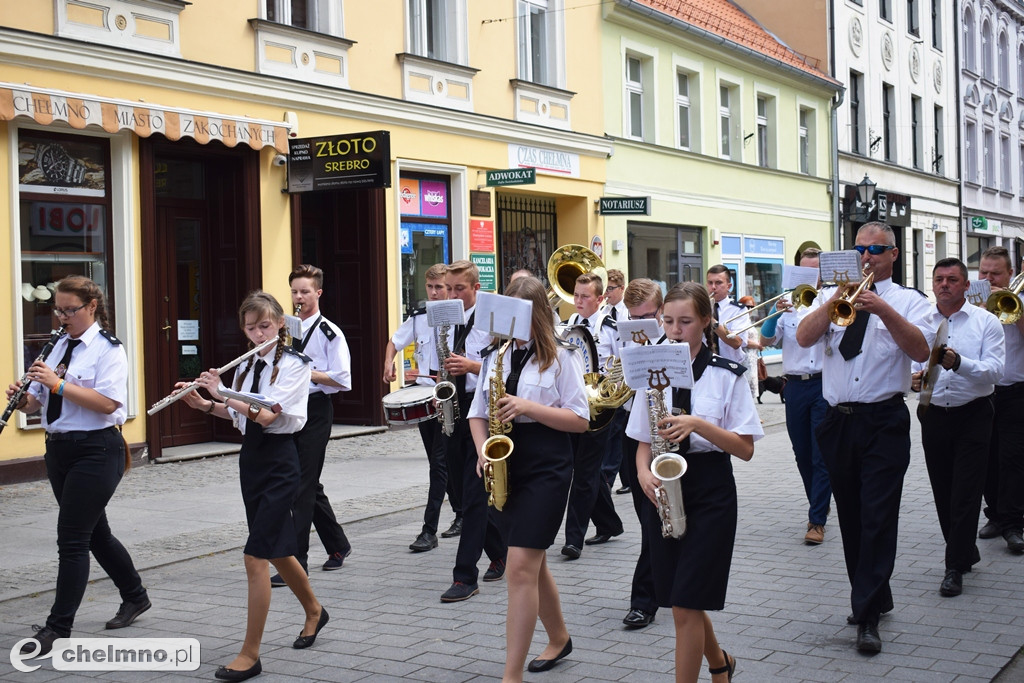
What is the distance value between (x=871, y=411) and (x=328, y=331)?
11.1 feet

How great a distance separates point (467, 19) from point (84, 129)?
6.70 metres

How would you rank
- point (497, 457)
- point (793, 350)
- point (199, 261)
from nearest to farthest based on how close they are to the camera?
point (497, 457), point (793, 350), point (199, 261)

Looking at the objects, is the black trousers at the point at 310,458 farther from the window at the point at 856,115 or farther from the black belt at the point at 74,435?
the window at the point at 856,115

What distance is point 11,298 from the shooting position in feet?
36.8

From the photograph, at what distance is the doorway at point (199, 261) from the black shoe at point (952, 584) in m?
8.85

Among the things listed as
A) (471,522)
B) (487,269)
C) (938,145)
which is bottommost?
(471,522)

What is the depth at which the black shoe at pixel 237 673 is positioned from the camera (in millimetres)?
5281

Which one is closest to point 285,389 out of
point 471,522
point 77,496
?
point 77,496

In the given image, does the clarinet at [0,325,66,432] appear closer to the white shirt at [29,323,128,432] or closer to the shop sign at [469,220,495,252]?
the white shirt at [29,323,128,432]

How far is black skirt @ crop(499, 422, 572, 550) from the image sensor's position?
5.00 metres

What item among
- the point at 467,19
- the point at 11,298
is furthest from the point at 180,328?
the point at 467,19

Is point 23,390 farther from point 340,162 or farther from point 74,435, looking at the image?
point 340,162

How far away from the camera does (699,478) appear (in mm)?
4633

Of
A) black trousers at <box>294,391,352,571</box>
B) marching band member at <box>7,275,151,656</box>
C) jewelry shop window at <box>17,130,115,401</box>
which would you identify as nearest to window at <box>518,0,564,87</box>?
jewelry shop window at <box>17,130,115,401</box>
